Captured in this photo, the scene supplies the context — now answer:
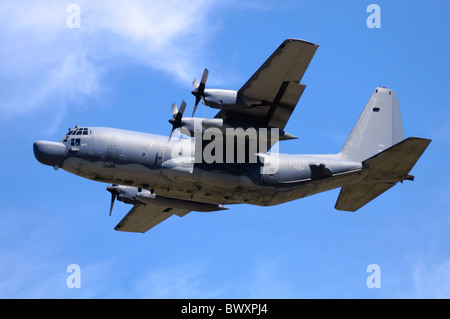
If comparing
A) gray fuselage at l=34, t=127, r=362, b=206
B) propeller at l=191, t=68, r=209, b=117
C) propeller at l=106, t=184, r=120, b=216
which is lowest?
gray fuselage at l=34, t=127, r=362, b=206

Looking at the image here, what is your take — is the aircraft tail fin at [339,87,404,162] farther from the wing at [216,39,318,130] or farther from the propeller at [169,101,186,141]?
the propeller at [169,101,186,141]

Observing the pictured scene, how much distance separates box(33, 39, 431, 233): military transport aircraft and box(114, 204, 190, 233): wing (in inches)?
72.1

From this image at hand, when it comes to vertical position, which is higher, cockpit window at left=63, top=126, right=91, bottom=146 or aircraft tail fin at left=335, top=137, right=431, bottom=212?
cockpit window at left=63, top=126, right=91, bottom=146

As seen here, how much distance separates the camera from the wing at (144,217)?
2959 centimetres

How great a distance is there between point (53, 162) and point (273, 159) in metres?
7.64

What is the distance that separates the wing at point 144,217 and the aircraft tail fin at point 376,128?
7132 mm

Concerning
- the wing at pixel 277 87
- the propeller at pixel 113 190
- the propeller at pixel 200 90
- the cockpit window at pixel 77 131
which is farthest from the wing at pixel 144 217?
the propeller at pixel 200 90

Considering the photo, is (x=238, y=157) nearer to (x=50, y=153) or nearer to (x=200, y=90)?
(x=200, y=90)

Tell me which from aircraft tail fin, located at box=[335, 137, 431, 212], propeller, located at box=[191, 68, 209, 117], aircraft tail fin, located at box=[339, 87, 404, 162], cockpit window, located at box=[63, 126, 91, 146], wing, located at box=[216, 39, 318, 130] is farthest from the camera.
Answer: aircraft tail fin, located at box=[339, 87, 404, 162]

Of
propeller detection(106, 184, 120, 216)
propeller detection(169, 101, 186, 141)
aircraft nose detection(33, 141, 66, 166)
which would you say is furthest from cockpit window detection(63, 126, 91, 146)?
propeller detection(106, 184, 120, 216)

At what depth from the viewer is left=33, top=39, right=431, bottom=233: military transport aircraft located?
23703 mm

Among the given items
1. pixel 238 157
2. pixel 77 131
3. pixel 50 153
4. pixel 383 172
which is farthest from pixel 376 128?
pixel 50 153

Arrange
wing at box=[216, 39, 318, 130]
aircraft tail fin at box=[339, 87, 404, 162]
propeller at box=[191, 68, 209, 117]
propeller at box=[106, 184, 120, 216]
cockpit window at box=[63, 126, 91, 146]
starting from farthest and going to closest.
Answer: propeller at box=[106, 184, 120, 216], aircraft tail fin at box=[339, 87, 404, 162], cockpit window at box=[63, 126, 91, 146], propeller at box=[191, 68, 209, 117], wing at box=[216, 39, 318, 130]

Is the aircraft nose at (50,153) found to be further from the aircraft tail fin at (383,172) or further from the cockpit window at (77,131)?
the aircraft tail fin at (383,172)
